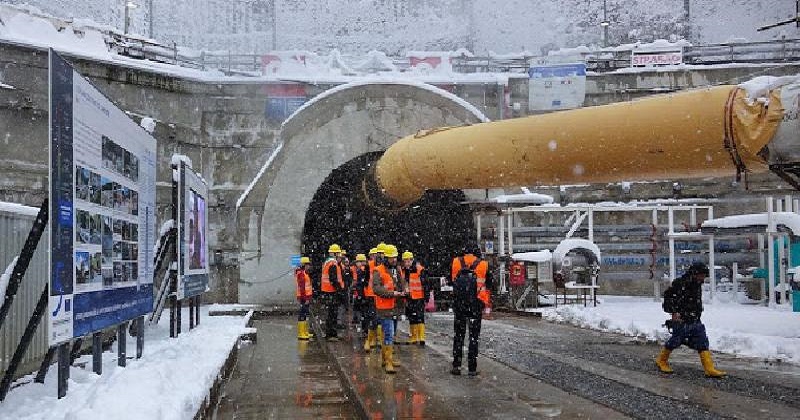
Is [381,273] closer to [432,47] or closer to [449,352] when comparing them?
[449,352]

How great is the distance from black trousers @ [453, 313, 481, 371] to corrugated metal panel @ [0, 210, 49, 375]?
5.70 metres

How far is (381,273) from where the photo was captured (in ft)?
42.2

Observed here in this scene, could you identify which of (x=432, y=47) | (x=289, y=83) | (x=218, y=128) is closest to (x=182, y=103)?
(x=218, y=128)

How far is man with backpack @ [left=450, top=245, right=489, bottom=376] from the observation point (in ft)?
38.5

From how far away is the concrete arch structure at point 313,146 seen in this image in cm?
2636

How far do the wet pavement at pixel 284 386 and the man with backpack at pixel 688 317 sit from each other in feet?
16.9

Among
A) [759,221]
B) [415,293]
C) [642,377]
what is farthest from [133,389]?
[759,221]

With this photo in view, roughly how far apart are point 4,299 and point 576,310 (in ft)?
56.1

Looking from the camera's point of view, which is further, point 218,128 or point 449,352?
point 218,128

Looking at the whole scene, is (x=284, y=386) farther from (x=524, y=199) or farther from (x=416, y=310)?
(x=524, y=199)

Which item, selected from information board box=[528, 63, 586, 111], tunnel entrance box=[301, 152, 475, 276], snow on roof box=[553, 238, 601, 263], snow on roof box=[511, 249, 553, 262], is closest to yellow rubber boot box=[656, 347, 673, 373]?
snow on roof box=[553, 238, 601, 263]

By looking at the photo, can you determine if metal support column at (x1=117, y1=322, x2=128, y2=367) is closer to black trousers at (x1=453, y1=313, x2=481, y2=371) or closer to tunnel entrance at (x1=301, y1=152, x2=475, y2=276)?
black trousers at (x1=453, y1=313, x2=481, y2=371)

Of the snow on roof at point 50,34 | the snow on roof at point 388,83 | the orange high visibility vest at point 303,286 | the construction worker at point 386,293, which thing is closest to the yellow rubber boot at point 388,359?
the construction worker at point 386,293

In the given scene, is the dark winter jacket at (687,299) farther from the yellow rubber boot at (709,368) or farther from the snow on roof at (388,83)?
the snow on roof at (388,83)
